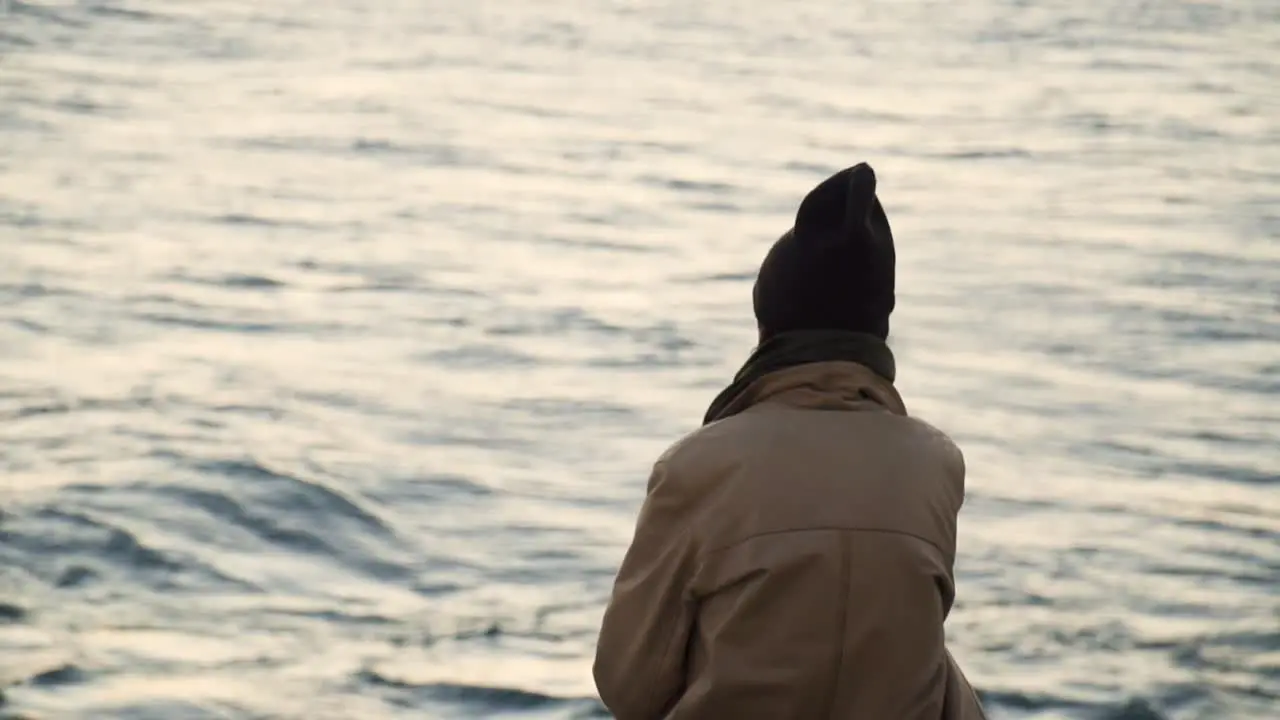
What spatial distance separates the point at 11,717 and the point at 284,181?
889 cm

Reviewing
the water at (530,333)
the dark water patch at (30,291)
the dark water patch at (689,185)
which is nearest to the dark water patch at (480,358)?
the water at (530,333)

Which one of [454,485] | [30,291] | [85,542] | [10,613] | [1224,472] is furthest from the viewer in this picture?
[30,291]

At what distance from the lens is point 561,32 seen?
21094 mm

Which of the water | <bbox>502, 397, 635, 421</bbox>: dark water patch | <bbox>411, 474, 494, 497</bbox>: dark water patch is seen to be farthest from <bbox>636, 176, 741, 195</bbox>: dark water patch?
<bbox>411, 474, 494, 497</bbox>: dark water patch

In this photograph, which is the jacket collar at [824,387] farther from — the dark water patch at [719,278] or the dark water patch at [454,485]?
the dark water patch at [719,278]

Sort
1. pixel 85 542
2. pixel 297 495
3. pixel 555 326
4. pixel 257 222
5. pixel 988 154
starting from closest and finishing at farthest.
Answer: pixel 85 542
pixel 297 495
pixel 555 326
pixel 257 222
pixel 988 154

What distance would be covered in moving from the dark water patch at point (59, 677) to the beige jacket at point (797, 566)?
3.40 metres

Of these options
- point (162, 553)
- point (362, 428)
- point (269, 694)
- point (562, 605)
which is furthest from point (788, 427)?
point (362, 428)

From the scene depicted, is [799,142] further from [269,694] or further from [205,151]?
[269,694]

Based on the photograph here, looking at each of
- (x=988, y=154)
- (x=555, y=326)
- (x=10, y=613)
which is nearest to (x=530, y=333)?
(x=555, y=326)

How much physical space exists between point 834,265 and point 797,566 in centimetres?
49

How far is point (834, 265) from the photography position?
322 cm

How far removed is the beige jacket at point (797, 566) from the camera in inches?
121

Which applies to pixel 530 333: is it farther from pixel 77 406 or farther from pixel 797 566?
pixel 797 566
